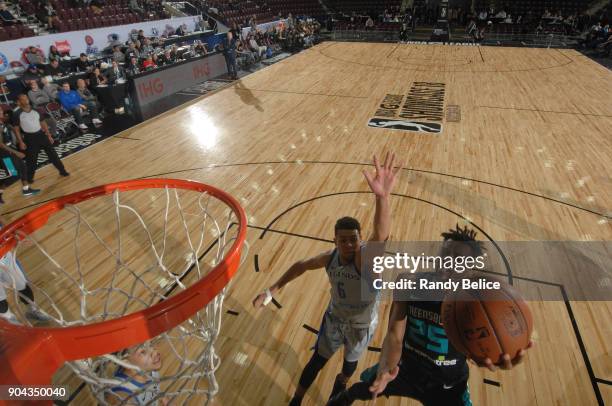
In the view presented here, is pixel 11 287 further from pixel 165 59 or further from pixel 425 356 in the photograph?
pixel 165 59

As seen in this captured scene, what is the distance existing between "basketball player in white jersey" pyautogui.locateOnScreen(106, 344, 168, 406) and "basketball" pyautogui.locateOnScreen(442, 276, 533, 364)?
1659 millimetres

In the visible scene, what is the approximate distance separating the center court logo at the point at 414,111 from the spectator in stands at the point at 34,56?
9.65 metres

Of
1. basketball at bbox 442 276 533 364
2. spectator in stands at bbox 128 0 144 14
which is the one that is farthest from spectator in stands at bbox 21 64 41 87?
basketball at bbox 442 276 533 364

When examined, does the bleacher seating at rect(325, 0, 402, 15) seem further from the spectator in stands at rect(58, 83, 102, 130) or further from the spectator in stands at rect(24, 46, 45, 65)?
the spectator in stands at rect(58, 83, 102, 130)

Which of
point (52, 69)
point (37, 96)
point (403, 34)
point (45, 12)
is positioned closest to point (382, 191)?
point (37, 96)

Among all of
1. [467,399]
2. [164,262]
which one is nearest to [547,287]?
[467,399]

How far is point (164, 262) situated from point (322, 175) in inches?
126

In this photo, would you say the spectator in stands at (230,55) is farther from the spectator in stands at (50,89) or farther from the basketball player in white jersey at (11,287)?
the basketball player in white jersey at (11,287)

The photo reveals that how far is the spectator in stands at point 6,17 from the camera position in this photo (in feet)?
41.7

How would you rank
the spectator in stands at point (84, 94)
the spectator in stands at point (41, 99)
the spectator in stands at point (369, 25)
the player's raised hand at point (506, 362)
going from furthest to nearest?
1. the spectator in stands at point (369, 25)
2. the spectator in stands at point (84, 94)
3. the spectator in stands at point (41, 99)
4. the player's raised hand at point (506, 362)

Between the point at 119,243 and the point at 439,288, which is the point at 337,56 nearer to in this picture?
the point at 119,243

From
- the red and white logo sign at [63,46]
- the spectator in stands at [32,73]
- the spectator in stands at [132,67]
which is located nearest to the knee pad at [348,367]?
the spectator in stands at [32,73]

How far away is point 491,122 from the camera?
909 cm

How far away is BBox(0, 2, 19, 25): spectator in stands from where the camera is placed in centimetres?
1271
